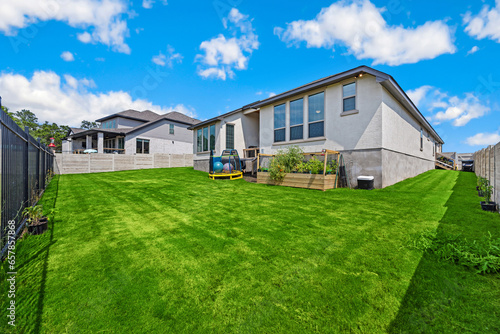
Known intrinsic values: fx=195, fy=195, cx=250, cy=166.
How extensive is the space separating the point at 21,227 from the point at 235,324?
14.2ft

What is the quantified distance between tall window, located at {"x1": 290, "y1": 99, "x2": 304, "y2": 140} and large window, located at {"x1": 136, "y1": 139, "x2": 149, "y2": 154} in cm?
2003

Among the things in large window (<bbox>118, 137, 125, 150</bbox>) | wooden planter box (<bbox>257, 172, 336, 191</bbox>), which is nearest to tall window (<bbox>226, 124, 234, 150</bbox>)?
wooden planter box (<bbox>257, 172, 336, 191</bbox>)

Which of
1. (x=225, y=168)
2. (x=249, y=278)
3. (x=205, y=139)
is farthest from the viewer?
(x=205, y=139)

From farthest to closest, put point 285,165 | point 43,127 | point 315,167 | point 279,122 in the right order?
1. point 43,127
2. point 279,122
3. point 285,165
4. point 315,167

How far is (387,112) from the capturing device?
26.8ft

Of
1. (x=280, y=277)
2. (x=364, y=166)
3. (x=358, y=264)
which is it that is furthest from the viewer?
(x=364, y=166)

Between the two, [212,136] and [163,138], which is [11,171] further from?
[163,138]

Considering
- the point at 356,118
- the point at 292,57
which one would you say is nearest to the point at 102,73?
the point at 292,57

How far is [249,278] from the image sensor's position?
6.95 ft

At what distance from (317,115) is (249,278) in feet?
29.6

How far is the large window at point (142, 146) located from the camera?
23.5 meters

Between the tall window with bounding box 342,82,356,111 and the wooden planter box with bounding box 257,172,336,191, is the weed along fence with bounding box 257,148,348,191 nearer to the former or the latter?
the wooden planter box with bounding box 257,172,336,191

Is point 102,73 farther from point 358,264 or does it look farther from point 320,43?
point 358,264

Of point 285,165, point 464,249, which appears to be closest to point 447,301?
point 464,249
